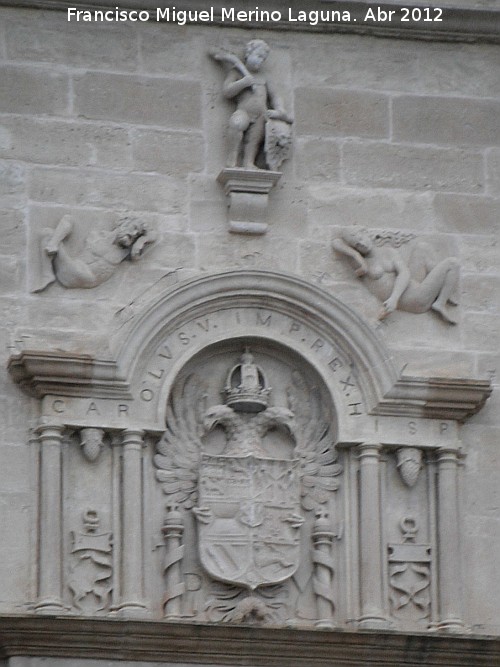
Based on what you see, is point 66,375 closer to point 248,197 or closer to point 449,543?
point 248,197

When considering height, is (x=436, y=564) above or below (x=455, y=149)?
below

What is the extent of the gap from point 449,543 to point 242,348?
1.75 metres

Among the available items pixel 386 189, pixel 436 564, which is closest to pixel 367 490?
pixel 436 564

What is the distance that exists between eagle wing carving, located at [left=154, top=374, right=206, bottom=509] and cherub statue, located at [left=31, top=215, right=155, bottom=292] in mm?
852

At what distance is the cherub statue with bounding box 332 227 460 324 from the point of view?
59.0 ft

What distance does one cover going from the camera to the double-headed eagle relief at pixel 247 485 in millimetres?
17359

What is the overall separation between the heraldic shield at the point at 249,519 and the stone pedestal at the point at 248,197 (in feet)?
4.87

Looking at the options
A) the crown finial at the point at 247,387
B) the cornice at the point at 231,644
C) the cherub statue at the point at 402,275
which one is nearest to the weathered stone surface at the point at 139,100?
the cherub statue at the point at 402,275

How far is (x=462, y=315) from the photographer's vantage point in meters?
18.1

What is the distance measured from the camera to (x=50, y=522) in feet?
56.2

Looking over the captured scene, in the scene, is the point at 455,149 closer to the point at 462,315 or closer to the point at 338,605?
the point at 462,315

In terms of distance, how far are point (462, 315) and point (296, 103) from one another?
5.62ft

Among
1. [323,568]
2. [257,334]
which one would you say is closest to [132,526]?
[323,568]

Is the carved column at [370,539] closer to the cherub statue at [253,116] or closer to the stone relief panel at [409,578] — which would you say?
the stone relief panel at [409,578]
